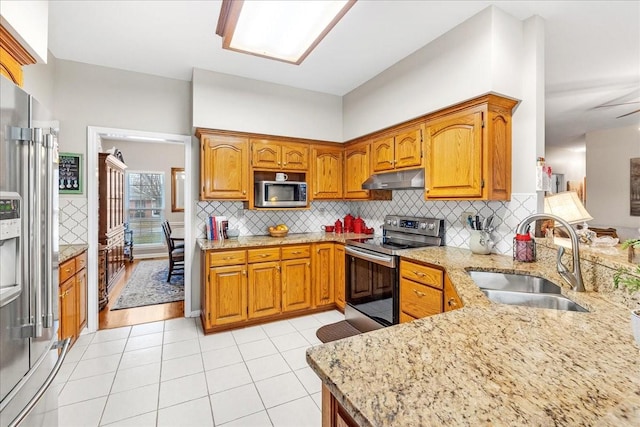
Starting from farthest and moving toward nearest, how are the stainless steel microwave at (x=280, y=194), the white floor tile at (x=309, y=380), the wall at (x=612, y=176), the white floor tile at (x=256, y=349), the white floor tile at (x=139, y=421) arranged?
1. the wall at (x=612, y=176)
2. the stainless steel microwave at (x=280, y=194)
3. the white floor tile at (x=256, y=349)
4. the white floor tile at (x=309, y=380)
5. the white floor tile at (x=139, y=421)

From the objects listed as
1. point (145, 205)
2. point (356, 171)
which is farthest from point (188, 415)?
point (145, 205)

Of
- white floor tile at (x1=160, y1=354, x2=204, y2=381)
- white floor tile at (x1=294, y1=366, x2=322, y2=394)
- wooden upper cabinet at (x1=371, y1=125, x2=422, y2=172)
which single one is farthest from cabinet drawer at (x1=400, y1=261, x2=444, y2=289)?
white floor tile at (x1=160, y1=354, x2=204, y2=381)

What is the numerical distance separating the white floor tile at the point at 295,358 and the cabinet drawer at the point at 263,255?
95 cm

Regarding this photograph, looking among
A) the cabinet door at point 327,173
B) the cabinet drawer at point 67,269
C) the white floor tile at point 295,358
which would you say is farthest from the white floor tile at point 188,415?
the cabinet door at point 327,173

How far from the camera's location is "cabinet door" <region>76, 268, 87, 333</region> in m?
2.83

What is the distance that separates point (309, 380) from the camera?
7.46 feet

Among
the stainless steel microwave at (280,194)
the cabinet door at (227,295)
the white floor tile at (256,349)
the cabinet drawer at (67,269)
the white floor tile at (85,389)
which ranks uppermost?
the stainless steel microwave at (280,194)

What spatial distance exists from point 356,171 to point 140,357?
289 centimetres

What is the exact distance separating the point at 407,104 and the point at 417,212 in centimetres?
113

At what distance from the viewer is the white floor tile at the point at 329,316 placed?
335 centimetres

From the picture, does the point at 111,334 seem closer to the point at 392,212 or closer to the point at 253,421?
the point at 253,421

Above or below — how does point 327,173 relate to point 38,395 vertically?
above

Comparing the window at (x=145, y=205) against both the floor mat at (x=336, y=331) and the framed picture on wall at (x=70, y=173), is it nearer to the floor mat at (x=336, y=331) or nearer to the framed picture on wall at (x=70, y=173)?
the framed picture on wall at (x=70, y=173)

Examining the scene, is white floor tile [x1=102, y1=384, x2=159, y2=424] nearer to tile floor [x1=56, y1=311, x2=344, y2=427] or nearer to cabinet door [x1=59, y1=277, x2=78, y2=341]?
tile floor [x1=56, y1=311, x2=344, y2=427]
